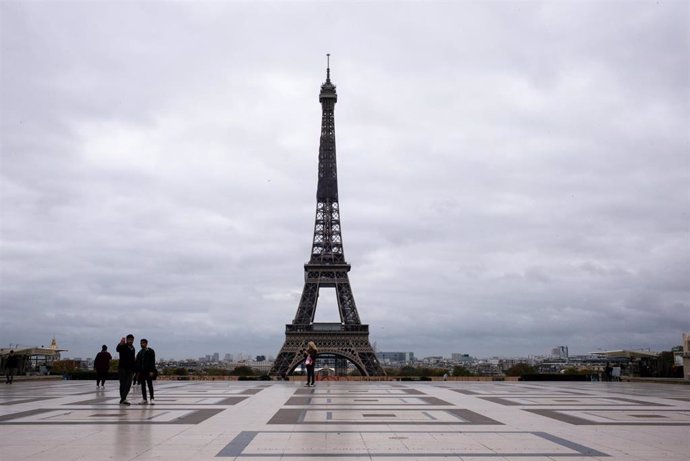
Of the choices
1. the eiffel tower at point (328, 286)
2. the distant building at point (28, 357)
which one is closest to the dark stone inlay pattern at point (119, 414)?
the distant building at point (28, 357)

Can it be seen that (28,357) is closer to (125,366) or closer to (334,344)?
(125,366)

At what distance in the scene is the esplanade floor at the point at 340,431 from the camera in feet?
34.6

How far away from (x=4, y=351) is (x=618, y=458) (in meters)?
42.3

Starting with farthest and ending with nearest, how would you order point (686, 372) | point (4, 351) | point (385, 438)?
point (4, 351), point (686, 372), point (385, 438)

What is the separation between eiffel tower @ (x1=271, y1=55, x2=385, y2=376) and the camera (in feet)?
292

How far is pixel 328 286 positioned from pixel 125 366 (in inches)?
3094

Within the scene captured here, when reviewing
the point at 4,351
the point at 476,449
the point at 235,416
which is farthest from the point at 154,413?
the point at 4,351

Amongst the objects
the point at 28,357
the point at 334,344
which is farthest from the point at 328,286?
the point at 28,357

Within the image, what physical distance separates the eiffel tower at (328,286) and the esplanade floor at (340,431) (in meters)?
67.7

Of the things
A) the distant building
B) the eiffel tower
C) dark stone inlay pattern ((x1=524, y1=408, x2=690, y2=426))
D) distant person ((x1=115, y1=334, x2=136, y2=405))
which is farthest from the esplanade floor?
the eiffel tower

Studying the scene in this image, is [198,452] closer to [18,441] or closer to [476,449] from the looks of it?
[18,441]

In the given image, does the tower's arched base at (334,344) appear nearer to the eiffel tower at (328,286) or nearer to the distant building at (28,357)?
the eiffel tower at (328,286)

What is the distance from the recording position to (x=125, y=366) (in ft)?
64.8

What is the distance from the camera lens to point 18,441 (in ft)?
38.0
